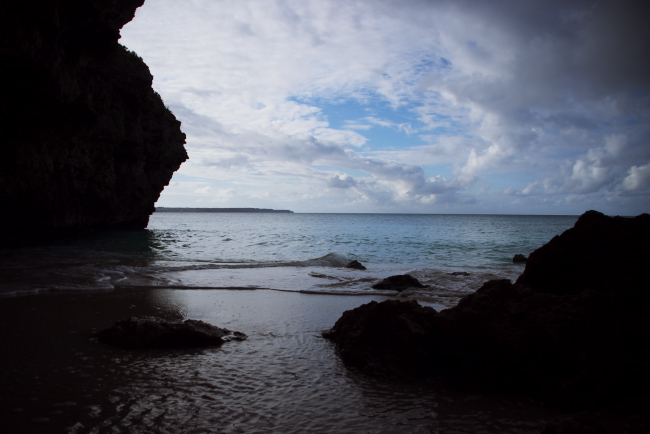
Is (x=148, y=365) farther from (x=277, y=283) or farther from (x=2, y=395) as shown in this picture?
(x=277, y=283)

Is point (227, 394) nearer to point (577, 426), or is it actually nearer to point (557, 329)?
point (577, 426)

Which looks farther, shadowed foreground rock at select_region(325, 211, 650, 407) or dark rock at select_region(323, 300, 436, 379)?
dark rock at select_region(323, 300, 436, 379)

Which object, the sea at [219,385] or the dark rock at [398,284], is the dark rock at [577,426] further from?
the dark rock at [398,284]

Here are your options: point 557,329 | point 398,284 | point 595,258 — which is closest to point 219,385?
point 557,329

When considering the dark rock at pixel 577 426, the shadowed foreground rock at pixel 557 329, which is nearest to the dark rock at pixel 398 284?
the shadowed foreground rock at pixel 557 329

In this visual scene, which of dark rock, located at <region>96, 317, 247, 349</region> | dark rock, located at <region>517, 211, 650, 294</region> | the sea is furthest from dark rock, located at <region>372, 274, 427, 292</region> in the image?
dark rock, located at <region>96, 317, 247, 349</region>

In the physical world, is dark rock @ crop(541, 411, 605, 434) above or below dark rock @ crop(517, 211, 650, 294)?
below

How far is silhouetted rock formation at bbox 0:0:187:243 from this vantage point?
10594mm

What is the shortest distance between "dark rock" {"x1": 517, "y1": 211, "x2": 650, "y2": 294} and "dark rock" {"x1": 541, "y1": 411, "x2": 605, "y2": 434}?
194cm

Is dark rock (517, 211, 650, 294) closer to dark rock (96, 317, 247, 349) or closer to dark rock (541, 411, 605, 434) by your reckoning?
dark rock (541, 411, 605, 434)

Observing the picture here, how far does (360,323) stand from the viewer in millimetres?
4285

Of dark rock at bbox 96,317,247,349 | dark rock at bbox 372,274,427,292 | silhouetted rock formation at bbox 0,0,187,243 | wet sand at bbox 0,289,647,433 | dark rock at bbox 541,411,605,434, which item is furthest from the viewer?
silhouetted rock formation at bbox 0,0,187,243

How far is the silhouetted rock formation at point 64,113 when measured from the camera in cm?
1059

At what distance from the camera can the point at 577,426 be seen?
240 centimetres
